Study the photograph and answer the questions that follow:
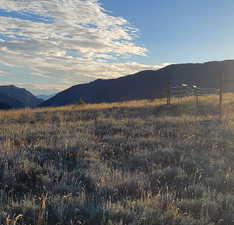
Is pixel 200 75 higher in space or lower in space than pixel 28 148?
higher

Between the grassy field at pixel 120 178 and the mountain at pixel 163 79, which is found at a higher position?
the mountain at pixel 163 79

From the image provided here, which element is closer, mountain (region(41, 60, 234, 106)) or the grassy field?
the grassy field

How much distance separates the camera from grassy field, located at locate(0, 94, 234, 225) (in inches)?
186

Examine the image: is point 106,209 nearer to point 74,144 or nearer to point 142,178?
point 142,178

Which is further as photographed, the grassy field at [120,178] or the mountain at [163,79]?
the mountain at [163,79]

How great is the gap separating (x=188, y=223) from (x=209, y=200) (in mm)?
1037

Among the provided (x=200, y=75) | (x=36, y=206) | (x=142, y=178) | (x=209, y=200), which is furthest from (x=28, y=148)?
(x=200, y=75)

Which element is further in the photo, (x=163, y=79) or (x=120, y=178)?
(x=163, y=79)

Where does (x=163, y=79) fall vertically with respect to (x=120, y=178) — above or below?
above

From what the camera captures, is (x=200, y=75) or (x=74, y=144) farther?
(x=200, y=75)

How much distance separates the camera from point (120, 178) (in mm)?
6430

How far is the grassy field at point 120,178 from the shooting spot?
4723 millimetres

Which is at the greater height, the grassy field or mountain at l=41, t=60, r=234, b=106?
mountain at l=41, t=60, r=234, b=106

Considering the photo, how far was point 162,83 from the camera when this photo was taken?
170000 millimetres
